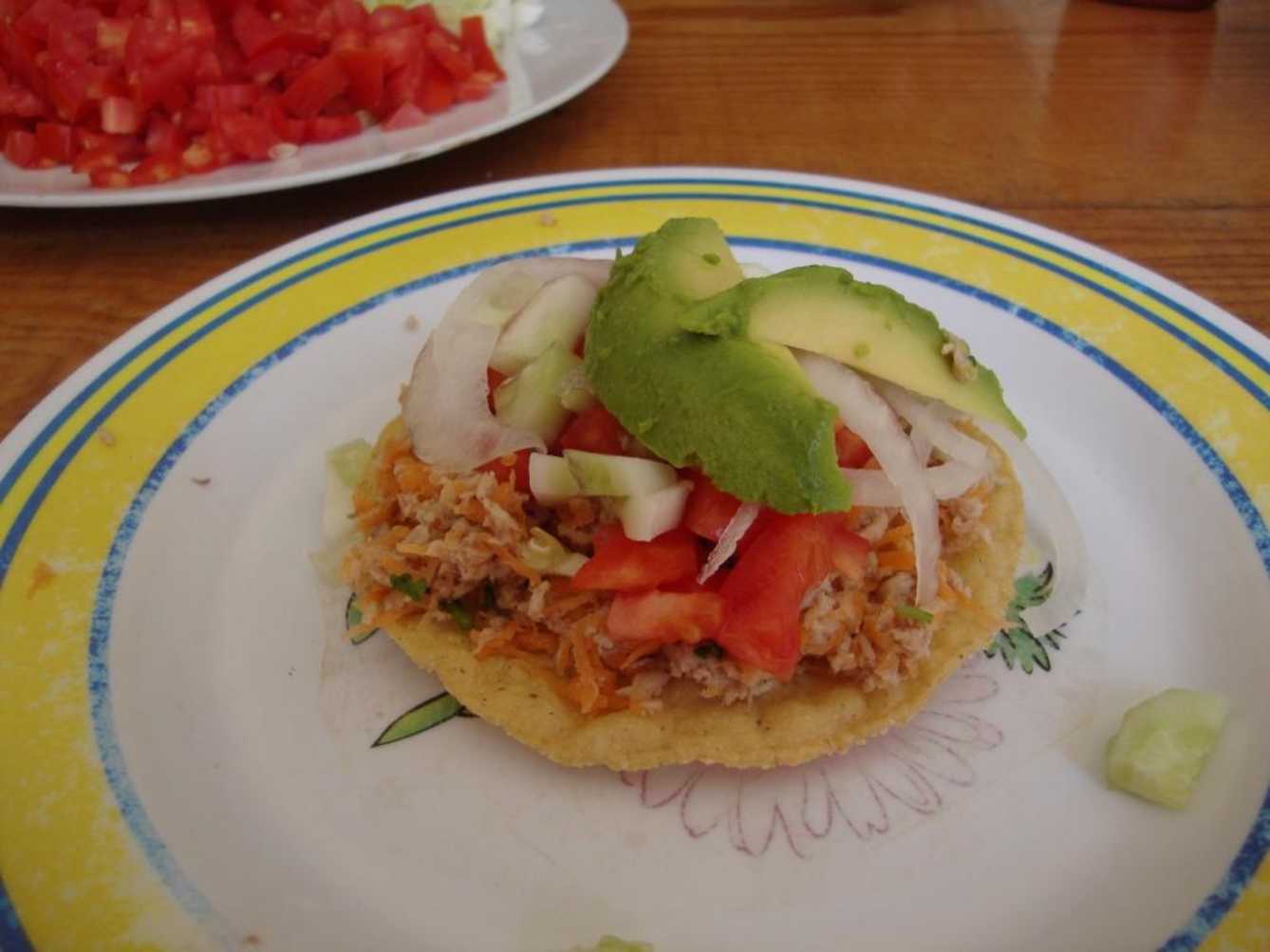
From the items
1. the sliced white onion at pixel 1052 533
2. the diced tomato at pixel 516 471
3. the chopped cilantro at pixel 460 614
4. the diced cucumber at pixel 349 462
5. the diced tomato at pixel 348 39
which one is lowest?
the sliced white onion at pixel 1052 533

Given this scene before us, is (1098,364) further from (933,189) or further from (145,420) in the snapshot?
(145,420)

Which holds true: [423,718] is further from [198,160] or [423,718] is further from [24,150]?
[24,150]

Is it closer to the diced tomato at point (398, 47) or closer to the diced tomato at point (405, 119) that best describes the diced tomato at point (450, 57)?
the diced tomato at point (398, 47)

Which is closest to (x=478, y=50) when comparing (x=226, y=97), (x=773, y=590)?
(x=226, y=97)

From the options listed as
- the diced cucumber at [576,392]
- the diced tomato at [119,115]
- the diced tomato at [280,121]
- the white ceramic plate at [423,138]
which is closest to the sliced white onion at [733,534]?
the diced cucumber at [576,392]

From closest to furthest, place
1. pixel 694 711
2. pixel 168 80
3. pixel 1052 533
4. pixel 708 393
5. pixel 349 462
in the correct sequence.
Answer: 1. pixel 708 393
2. pixel 694 711
3. pixel 1052 533
4. pixel 349 462
5. pixel 168 80

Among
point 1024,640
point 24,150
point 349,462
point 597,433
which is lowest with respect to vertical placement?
point 1024,640
